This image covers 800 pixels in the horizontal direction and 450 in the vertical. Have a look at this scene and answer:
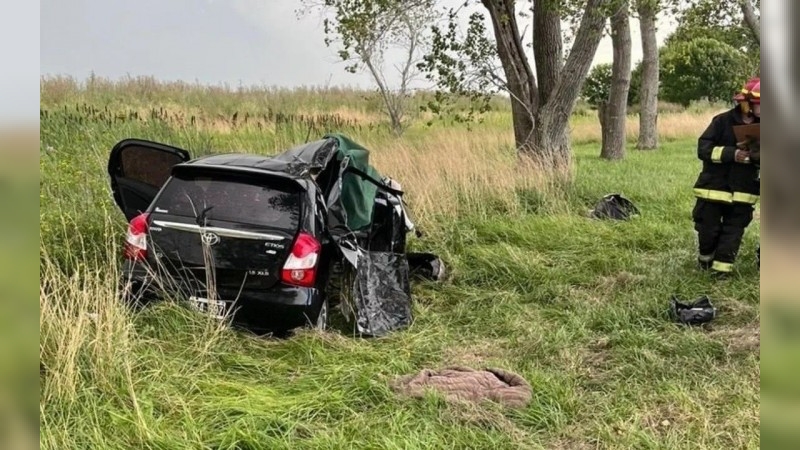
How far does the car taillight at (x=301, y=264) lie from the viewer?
183 inches

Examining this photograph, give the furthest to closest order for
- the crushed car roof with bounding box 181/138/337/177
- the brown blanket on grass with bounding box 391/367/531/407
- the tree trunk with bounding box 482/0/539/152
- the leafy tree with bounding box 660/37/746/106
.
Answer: the leafy tree with bounding box 660/37/746/106 → the tree trunk with bounding box 482/0/539/152 → the crushed car roof with bounding box 181/138/337/177 → the brown blanket on grass with bounding box 391/367/531/407

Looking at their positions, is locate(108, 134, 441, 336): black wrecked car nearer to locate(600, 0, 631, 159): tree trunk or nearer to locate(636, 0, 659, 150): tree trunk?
locate(600, 0, 631, 159): tree trunk

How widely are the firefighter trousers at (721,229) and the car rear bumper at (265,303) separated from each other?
3774 mm

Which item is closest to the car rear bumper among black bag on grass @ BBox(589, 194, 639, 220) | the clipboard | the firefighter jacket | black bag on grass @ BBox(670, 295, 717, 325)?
black bag on grass @ BBox(670, 295, 717, 325)

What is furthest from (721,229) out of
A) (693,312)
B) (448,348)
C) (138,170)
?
(138,170)

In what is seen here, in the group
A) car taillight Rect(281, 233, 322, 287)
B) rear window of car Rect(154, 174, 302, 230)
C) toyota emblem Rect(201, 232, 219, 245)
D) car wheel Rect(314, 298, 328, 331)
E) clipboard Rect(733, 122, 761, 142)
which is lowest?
car wheel Rect(314, 298, 328, 331)

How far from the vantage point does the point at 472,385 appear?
3945 millimetres

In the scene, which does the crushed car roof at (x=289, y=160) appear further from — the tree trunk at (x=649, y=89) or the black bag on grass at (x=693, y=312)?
the tree trunk at (x=649, y=89)

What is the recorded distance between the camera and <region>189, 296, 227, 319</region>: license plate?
15.2ft

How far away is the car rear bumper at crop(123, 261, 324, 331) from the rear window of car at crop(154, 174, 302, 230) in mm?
474

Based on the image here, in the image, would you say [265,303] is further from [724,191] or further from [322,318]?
[724,191]

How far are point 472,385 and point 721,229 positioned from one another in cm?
354

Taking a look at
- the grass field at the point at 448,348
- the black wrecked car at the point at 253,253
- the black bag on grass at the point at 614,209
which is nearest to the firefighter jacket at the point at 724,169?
the grass field at the point at 448,348

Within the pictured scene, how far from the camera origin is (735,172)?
5.94m
